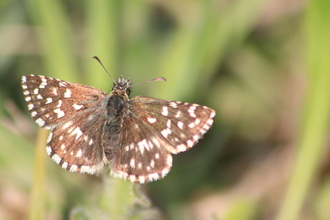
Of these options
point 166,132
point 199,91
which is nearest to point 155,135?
point 166,132

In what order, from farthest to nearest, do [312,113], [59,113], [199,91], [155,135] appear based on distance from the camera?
[199,91] → [312,113] → [59,113] → [155,135]

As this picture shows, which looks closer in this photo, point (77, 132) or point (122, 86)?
point (77, 132)

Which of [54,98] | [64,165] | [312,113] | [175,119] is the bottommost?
[64,165]

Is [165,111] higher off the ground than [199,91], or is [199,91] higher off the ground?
[165,111]

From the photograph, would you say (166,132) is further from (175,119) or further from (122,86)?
(122,86)

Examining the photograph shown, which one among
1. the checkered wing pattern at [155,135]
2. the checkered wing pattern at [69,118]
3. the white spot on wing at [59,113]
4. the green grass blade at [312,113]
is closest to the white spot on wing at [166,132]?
the checkered wing pattern at [155,135]

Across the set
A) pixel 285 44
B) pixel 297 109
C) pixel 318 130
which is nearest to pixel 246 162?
pixel 297 109

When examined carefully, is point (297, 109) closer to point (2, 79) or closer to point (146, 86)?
point (146, 86)
